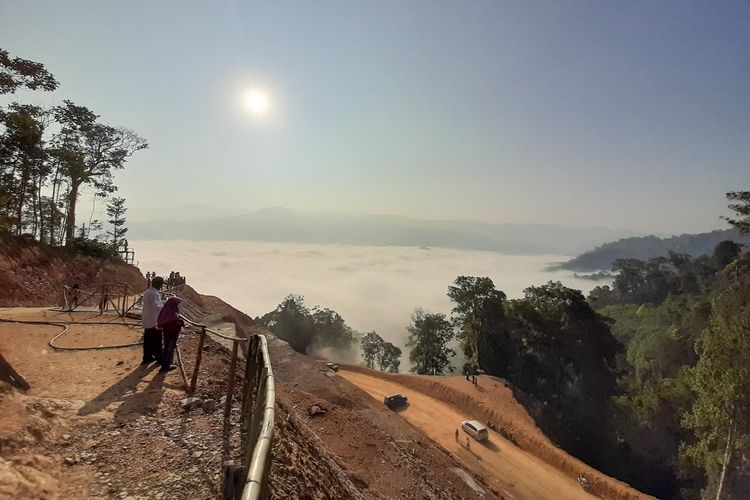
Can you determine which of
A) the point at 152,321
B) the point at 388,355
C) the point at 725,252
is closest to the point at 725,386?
the point at 152,321

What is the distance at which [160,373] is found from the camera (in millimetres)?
6875

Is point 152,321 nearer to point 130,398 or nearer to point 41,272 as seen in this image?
point 130,398

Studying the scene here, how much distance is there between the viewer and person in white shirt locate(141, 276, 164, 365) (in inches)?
284

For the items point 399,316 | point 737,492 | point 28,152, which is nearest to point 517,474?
point 737,492

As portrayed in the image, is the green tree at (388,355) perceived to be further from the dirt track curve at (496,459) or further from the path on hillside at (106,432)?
the path on hillside at (106,432)

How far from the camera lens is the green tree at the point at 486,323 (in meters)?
39.8

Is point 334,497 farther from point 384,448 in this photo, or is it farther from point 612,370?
point 612,370

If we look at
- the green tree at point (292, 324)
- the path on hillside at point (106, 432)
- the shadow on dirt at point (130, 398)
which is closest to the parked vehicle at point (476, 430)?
the path on hillside at point (106, 432)

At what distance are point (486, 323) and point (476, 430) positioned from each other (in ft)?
55.4

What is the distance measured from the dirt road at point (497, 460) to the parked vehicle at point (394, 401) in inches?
24.5

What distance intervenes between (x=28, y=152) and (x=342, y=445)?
2867 cm

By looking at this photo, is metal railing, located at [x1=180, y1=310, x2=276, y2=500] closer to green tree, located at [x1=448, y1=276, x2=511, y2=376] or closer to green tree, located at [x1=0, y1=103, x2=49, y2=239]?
green tree, located at [x1=0, y1=103, x2=49, y2=239]

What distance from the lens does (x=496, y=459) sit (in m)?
22.4

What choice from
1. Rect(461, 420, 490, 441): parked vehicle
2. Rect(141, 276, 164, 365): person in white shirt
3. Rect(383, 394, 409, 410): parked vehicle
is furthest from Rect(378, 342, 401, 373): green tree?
Rect(141, 276, 164, 365): person in white shirt
